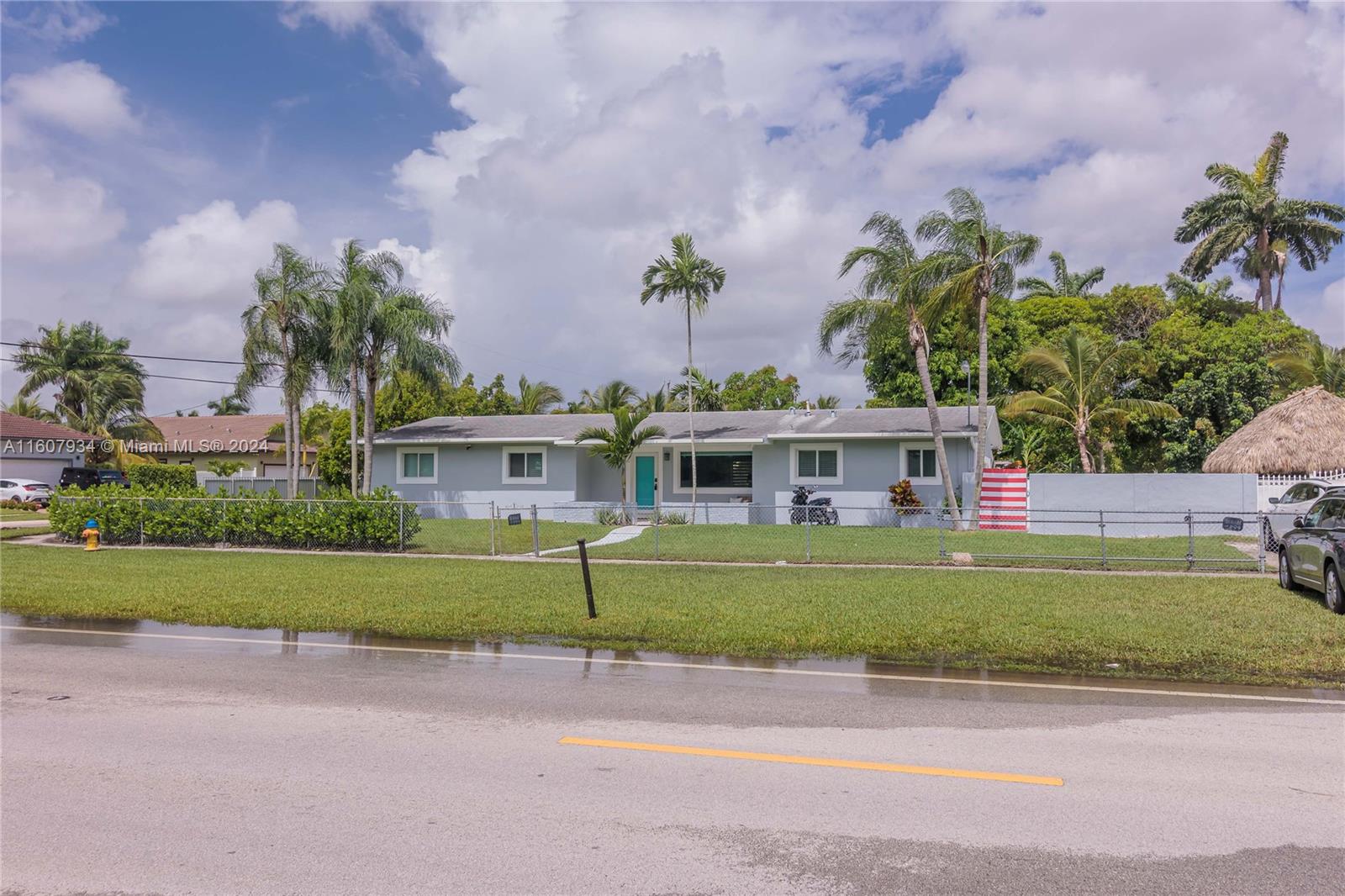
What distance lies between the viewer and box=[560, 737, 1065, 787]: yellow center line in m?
5.90

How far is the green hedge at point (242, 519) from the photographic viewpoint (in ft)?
68.1

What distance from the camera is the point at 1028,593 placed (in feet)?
45.2

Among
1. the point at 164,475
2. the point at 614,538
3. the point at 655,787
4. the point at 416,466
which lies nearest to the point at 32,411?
the point at 164,475

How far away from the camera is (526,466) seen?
3131 centimetres

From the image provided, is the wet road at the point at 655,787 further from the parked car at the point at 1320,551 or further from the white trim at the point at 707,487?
the white trim at the point at 707,487

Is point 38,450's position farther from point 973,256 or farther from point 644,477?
point 973,256

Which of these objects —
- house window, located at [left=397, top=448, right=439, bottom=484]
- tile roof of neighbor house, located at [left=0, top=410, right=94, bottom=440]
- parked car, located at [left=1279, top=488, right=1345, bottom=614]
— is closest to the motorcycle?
house window, located at [left=397, top=448, right=439, bottom=484]

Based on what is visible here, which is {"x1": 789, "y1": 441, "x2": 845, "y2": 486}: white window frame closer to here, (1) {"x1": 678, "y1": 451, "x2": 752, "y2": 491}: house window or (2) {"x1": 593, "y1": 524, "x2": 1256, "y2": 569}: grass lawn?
(1) {"x1": 678, "y1": 451, "x2": 752, "y2": 491}: house window

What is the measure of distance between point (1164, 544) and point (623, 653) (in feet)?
50.5

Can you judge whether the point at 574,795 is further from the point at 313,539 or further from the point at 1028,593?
the point at 313,539

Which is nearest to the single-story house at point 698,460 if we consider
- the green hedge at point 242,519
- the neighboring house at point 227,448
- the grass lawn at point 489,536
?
the grass lawn at point 489,536

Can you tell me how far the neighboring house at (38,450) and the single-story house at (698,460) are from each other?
22.2 meters

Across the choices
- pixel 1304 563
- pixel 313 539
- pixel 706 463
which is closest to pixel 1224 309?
pixel 706 463

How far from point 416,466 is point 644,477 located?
8020mm
